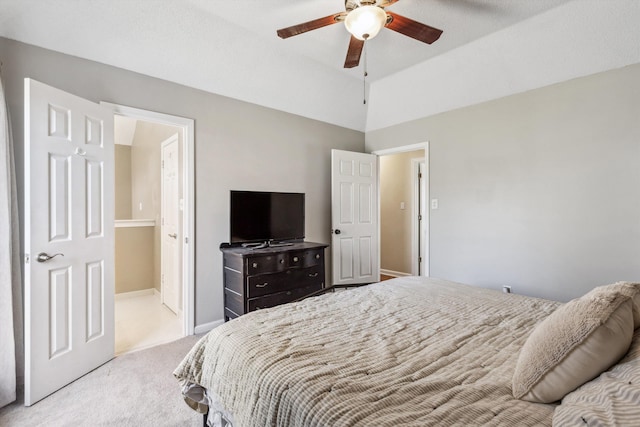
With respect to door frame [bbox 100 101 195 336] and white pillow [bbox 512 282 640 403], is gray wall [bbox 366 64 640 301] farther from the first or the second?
door frame [bbox 100 101 195 336]

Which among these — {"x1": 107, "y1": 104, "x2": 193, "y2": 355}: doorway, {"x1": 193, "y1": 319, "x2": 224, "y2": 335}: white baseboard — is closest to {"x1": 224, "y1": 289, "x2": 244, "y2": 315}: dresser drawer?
{"x1": 193, "y1": 319, "x2": 224, "y2": 335}: white baseboard

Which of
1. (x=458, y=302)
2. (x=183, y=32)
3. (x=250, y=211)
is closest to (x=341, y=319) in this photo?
(x=458, y=302)

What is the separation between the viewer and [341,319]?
1.56m

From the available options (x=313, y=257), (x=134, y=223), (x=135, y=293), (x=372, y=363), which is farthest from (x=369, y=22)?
(x=135, y=293)

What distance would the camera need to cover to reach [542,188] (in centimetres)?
304

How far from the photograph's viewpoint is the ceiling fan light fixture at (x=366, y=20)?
185 cm

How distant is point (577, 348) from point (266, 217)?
2.80m

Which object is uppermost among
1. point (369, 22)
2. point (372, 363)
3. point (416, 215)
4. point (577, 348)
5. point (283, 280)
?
point (369, 22)

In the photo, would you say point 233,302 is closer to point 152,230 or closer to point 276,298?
point 276,298

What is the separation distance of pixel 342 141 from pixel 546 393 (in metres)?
3.86

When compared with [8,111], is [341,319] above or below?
below

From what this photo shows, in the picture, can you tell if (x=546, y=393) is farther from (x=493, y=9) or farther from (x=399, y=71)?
(x=399, y=71)

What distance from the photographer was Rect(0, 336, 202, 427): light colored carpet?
1.84m

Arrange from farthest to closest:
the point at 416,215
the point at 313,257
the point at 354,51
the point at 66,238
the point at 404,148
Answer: the point at 416,215 → the point at 404,148 → the point at 313,257 → the point at 354,51 → the point at 66,238
